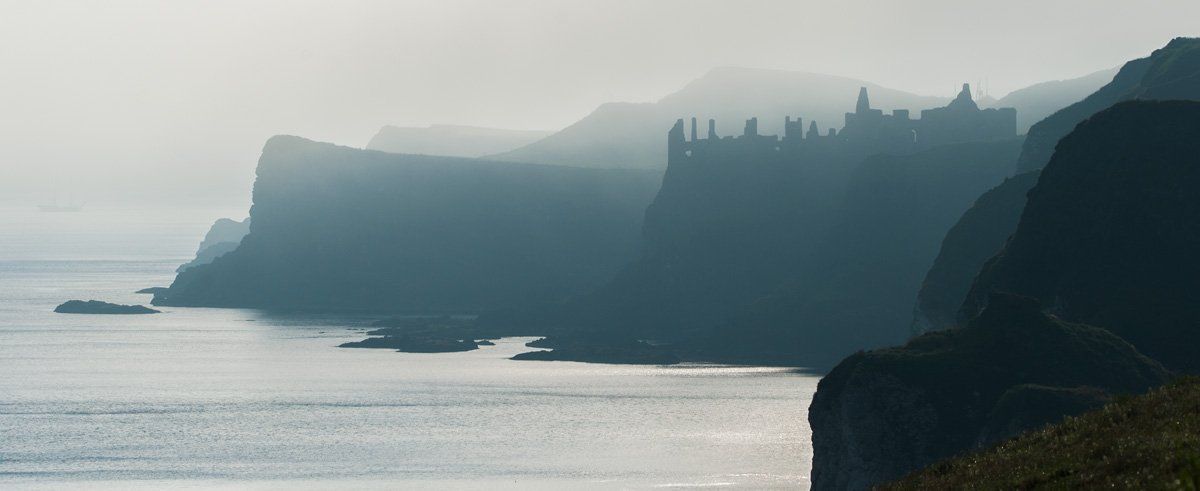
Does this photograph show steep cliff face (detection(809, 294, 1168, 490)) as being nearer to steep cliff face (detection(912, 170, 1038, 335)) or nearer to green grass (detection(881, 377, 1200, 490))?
steep cliff face (detection(912, 170, 1038, 335))

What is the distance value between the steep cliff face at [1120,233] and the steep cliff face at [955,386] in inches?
570

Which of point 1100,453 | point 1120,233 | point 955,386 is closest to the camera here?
point 1100,453

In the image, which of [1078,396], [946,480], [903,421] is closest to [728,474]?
[903,421]

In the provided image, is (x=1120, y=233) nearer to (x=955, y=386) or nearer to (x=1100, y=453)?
(x=955, y=386)

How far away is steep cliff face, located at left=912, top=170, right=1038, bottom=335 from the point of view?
6998 inches

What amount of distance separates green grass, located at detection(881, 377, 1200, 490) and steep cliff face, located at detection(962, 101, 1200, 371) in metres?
88.3

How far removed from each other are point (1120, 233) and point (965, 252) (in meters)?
47.1

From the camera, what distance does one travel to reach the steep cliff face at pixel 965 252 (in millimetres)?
177750

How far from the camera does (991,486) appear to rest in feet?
115

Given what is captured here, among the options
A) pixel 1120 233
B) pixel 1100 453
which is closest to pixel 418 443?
pixel 1120 233

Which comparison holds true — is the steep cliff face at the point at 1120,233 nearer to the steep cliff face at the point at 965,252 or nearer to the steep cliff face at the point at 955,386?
the steep cliff face at the point at 955,386

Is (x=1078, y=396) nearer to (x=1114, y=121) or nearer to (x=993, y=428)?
(x=993, y=428)

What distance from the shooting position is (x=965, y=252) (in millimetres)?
189250

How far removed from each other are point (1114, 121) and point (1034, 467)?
407ft
